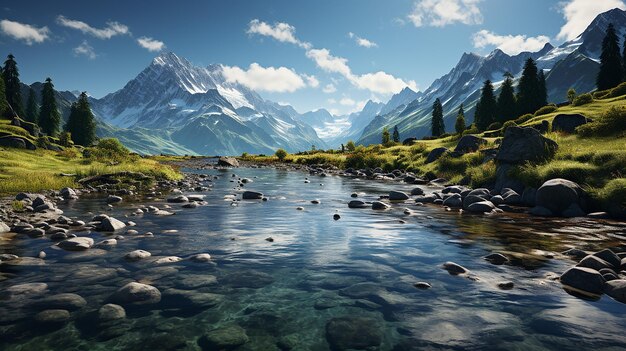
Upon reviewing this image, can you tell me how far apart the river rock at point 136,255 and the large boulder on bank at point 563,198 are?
52.5 feet

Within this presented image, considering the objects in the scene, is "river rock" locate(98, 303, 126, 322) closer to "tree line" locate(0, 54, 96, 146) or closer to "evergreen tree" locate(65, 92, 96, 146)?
"tree line" locate(0, 54, 96, 146)

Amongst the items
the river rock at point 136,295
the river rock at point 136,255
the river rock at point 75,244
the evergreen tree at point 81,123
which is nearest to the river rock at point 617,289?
the river rock at point 136,295

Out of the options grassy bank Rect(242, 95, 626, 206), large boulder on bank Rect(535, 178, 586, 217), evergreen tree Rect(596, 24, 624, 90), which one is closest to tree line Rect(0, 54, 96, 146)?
grassy bank Rect(242, 95, 626, 206)

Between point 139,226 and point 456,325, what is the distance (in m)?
11.4

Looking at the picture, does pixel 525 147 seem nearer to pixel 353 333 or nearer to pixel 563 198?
pixel 563 198

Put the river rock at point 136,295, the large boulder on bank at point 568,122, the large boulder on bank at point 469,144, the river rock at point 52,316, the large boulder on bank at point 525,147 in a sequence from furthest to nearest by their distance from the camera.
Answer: the large boulder on bank at point 469,144, the large boulder on bank at point 568,122, the large boulder on bank at point 525,147, the river rock at point 136,295, the river rock at point 52,316

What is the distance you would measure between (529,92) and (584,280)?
3280 inches

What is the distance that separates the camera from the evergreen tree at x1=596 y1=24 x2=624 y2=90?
7550 cm

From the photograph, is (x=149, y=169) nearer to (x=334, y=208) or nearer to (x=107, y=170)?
(x=107, y=170)

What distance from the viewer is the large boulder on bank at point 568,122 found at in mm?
29078

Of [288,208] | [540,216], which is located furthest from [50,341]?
[540,216]

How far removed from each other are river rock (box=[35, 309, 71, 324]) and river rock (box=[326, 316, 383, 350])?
431 centimetres

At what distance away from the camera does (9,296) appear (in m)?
6.64

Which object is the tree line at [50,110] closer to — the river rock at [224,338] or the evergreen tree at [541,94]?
the river rock at [224,338]
